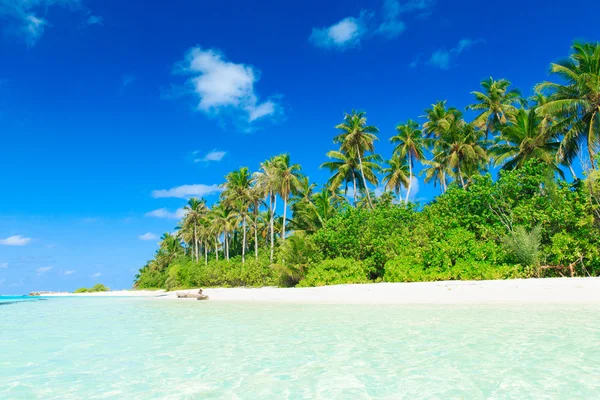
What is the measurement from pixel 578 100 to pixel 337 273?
15.4 meters

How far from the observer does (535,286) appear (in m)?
13.4

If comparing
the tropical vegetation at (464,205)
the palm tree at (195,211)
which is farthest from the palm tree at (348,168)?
the palm tree at (195,211)

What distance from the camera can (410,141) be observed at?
→ 32719 mm

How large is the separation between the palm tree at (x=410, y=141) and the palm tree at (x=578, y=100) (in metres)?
13.4

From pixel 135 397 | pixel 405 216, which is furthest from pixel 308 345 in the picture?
pixel 405 216

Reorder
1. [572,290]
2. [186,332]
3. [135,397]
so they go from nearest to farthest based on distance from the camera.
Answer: [135,397] < [186,332] < [572,290]

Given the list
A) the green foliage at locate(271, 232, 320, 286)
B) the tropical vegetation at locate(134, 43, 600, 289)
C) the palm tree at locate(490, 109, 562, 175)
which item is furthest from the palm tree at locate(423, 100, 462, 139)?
the green foliage at locate(271, 232, 320, 286)

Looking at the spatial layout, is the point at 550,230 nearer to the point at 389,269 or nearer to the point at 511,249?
the point at 511,249

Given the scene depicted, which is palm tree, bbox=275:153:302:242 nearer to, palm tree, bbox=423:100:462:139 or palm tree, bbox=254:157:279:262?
palm tree, bbox=254:157:279:262

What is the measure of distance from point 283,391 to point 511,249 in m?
16.4

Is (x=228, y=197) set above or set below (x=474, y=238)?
above

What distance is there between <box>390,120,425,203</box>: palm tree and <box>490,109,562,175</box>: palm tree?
1047cm

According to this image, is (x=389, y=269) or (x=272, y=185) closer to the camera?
(x=389, y=269)

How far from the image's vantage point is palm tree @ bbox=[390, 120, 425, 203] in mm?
32875
